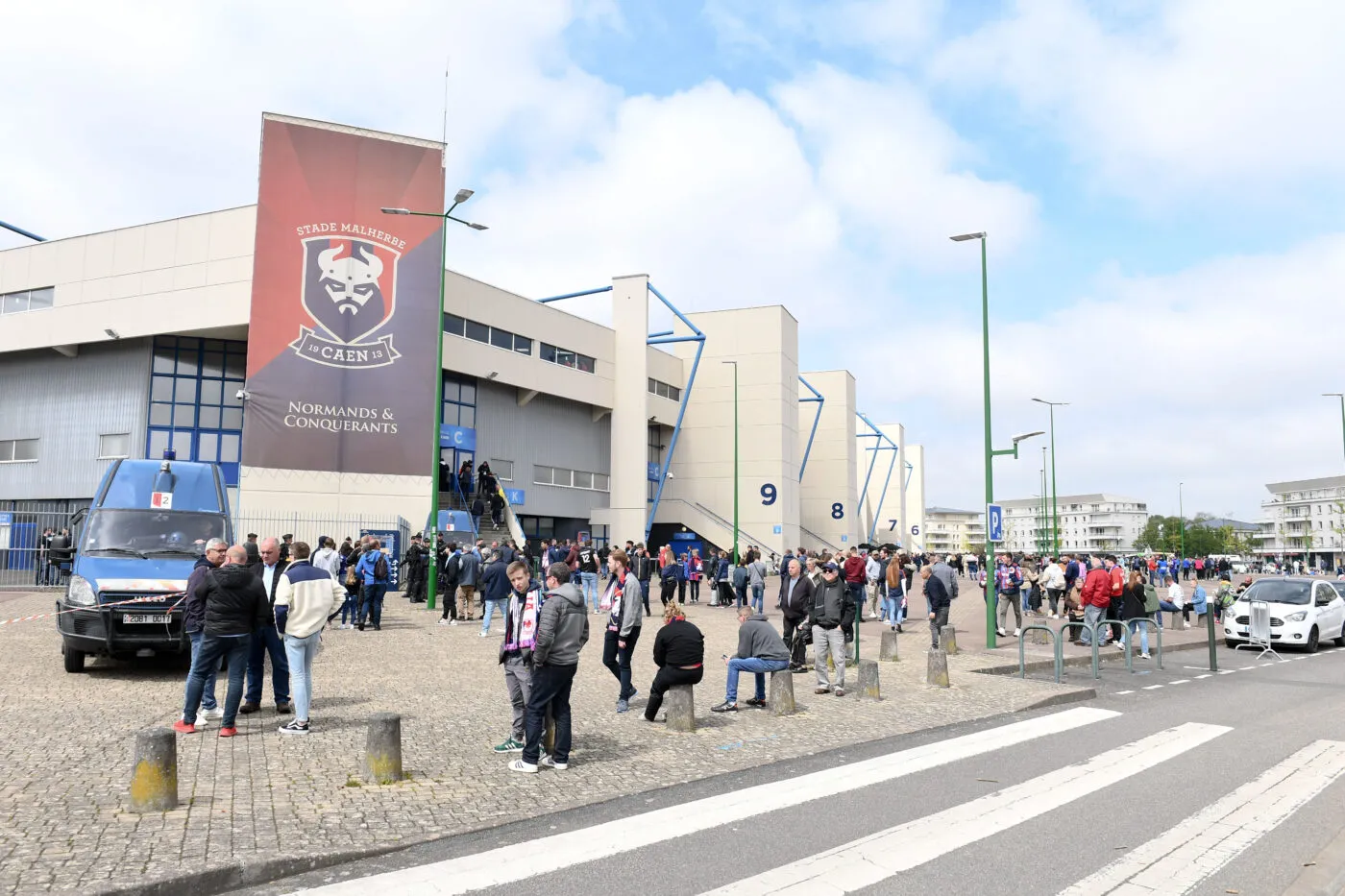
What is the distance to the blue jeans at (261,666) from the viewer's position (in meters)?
9.52

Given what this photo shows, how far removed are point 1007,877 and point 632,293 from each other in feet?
135

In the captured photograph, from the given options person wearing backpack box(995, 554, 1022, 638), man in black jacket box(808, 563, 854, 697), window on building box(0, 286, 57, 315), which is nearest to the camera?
man in black jacket box(808, 563, 854, 697)

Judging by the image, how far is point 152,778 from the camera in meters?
6.07

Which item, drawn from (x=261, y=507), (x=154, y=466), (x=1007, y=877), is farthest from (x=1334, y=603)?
(x=261, y=507)

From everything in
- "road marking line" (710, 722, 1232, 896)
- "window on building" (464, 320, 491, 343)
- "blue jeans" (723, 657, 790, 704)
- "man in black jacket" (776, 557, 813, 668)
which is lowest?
"road marking line" (710, 722, 1232, 896)

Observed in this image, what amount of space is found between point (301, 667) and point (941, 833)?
5649 millimetres

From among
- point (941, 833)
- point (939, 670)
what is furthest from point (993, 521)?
point (941, 833)

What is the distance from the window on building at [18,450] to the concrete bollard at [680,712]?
3521 centimetres

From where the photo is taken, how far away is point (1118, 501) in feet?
612

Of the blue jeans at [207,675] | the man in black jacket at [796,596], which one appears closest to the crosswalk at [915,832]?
the man in black jacket at [796,596]

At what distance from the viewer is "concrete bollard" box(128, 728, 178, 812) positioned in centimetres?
606

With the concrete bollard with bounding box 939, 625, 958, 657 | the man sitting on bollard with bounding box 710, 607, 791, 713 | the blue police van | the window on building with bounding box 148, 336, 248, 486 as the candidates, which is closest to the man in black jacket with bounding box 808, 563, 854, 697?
the man sitting on bollard with bounding box 710, 607, 791, 713

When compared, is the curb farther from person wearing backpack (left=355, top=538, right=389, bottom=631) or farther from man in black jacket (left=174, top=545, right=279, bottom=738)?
person wearing backpack (left=355, top=538, right=389, bottom=631)

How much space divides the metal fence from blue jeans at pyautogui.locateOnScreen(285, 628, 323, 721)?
1704 centimetres
